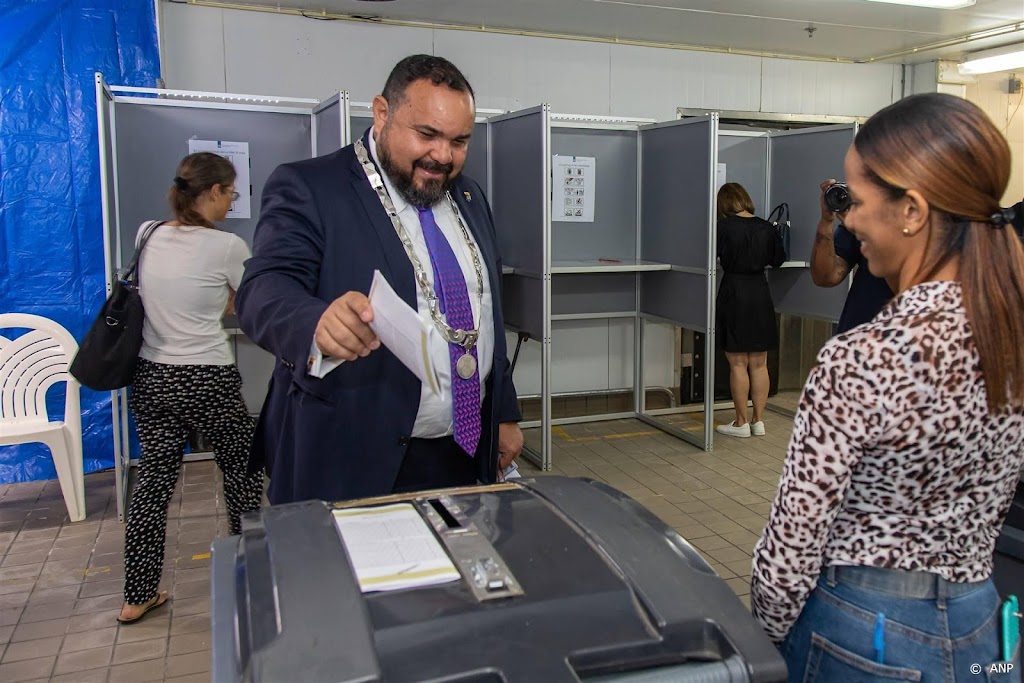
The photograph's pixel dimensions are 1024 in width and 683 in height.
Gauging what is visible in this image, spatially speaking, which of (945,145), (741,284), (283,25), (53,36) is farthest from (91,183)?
(945,145)

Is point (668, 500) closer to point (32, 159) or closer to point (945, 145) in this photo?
point (945, 145)

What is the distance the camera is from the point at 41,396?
3939mm

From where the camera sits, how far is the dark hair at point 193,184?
2834 millimetres

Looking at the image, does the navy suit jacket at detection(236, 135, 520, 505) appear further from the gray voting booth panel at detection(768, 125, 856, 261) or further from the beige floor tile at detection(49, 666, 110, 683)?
the gray voting booth panel at detection(768, 125, 856, 261)

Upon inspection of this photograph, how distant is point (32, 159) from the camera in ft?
13.9

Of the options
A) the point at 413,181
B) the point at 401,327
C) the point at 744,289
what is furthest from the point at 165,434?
the point at 744,289

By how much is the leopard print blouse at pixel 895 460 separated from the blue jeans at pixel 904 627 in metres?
0.02

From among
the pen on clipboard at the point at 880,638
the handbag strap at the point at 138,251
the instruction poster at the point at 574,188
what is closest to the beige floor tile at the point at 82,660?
the handbag strap at the point at 138,251

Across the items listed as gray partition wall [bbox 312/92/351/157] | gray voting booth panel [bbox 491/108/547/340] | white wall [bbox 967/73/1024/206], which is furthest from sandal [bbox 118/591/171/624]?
white wall [bbox 967/73/1024/206]

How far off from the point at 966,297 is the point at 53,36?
4.49 metres

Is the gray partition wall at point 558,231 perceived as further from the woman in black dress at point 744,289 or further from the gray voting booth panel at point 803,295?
the gray voting booth panel at point 803,295

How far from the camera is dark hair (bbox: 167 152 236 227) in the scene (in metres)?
2.83

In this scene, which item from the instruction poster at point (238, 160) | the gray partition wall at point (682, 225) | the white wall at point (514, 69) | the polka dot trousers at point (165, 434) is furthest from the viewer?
the white wall at point (514, 69)

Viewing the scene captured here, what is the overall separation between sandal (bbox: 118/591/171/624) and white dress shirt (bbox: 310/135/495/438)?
5.77 ft
